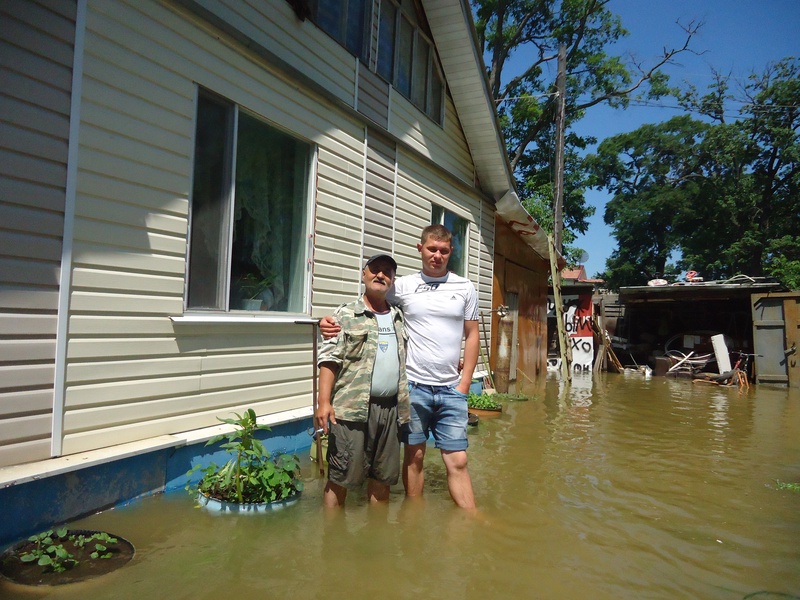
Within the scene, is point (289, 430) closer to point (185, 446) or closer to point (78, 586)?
point (185, 446)

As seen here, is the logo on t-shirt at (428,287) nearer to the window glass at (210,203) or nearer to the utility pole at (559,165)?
the window glass at (210,203)

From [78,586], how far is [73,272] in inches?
72.2

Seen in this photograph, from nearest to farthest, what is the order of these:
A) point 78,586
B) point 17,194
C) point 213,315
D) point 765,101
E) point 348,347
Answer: point 78,586
point 17,194
point 348,347
point 213,315
point 765,101

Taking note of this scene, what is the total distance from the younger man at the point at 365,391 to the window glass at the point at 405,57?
511 centimetres

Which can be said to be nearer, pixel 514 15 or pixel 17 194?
pixel 17 194

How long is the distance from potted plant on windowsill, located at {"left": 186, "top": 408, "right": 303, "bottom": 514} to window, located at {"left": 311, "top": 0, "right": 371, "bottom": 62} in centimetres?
448

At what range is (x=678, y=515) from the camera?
14.1ft

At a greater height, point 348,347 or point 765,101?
point 765,101

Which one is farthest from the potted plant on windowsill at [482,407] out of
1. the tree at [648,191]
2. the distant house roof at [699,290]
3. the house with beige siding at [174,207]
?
the tree at [648,191]

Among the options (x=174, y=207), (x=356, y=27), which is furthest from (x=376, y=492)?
(x=356, y=27)

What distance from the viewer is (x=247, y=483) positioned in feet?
13.0

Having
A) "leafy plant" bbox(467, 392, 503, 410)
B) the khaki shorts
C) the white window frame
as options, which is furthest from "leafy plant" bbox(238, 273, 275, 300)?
"leafy plant" bbox(467, 392, 503, 410)

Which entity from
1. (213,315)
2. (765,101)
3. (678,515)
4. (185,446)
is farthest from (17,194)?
(765,101)

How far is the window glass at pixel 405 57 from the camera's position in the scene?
26.3ft
